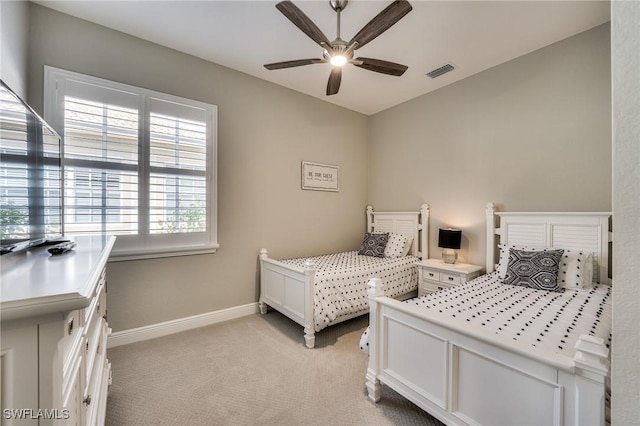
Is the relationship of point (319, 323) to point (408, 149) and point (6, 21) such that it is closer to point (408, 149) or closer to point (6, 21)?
point (408, 149)

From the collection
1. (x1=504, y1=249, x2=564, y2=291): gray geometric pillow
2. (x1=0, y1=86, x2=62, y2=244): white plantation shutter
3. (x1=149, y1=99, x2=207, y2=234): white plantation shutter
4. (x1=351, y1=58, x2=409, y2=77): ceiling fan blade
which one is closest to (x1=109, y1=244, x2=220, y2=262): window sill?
(x1=149, y1=99, x2=207, y2=234): white plantation shutter

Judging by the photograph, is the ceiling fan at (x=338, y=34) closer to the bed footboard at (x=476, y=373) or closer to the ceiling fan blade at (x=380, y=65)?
the ceiling fan blade at (x=380, y=65)

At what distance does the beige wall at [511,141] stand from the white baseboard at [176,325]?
8.89 ft

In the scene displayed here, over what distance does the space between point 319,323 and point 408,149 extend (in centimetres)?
283

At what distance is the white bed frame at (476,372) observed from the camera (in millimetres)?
1012

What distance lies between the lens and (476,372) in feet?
4.36

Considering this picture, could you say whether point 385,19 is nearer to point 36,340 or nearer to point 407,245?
point 36,340

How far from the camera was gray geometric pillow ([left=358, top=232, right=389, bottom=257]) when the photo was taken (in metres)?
3.77

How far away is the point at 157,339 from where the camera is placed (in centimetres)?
262

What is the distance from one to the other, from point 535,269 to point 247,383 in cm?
260

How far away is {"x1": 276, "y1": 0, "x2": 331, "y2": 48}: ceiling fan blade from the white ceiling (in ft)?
1.64

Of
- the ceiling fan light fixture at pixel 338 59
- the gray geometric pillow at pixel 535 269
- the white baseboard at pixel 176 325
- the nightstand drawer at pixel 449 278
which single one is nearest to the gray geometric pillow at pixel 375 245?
the nightstand drawer at pixel 449 278

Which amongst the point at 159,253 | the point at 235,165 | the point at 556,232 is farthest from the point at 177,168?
the point at 556,232

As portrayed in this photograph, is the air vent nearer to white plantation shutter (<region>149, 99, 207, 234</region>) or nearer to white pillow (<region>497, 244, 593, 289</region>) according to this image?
white pillow (<region>497, 244, 593, 289</region>)
